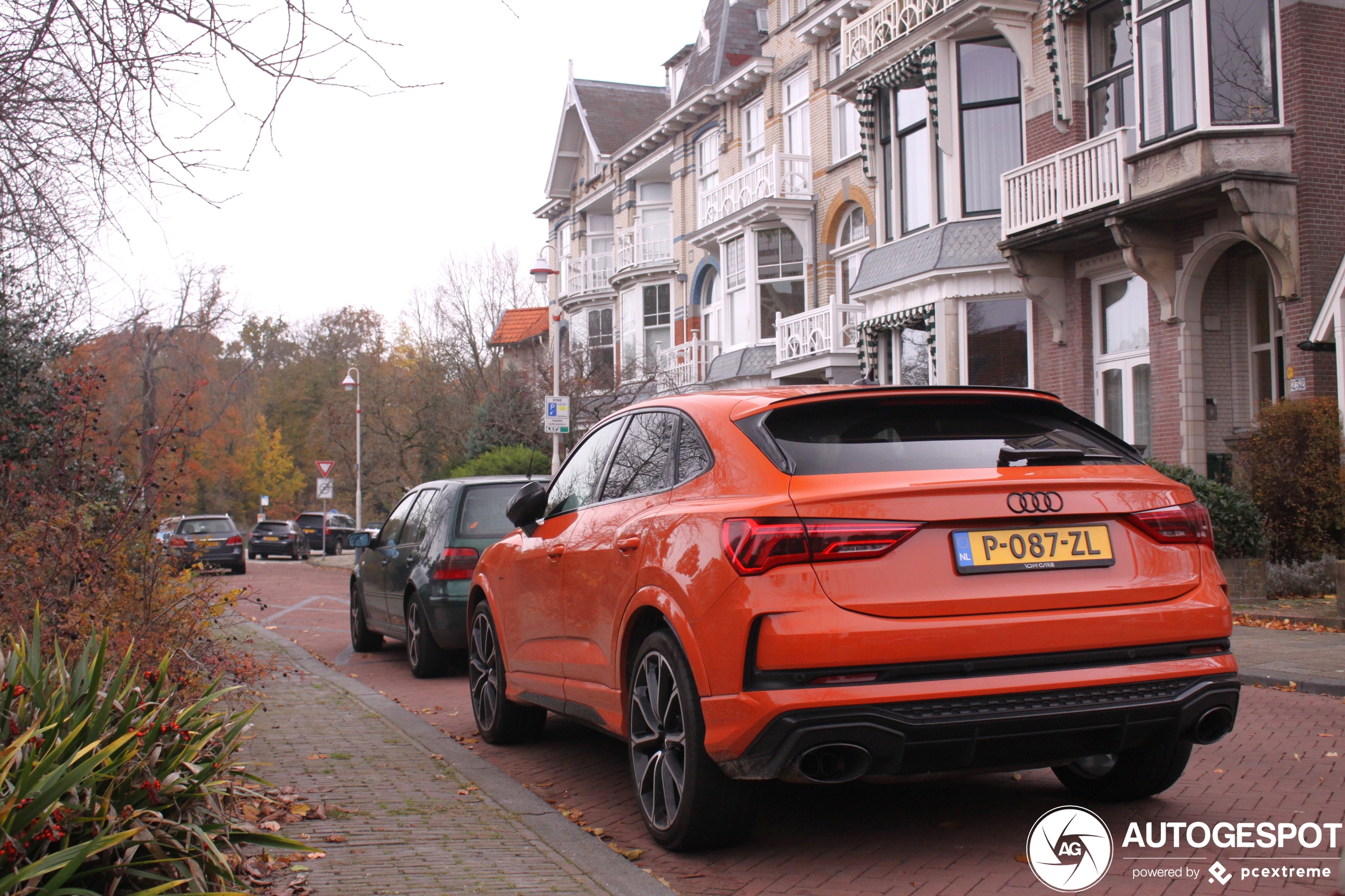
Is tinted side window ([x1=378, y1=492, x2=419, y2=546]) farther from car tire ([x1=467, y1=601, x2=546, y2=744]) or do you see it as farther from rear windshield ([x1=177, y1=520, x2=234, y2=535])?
rear windshield ([x1=177, y1=520, x2=234, y2=535])

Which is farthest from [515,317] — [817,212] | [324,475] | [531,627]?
[531,627]

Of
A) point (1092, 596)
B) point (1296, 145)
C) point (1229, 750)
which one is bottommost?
point (1229, 750)

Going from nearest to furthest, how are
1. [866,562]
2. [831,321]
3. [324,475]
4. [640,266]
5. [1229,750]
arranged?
[866,562] → [1229,750] → [831,321] → [640,266] → [324,475]

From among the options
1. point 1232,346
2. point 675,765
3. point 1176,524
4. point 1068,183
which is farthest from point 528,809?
point 1068,183

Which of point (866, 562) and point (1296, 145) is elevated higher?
point (1296, 145)

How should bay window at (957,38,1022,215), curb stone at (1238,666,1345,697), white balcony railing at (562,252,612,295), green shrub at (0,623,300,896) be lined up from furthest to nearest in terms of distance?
white balcony railing at (562,252,612,295)
bay window at (957,38,1022,215)
curb stone at (1238,666,1345,697)
green shrub at (0,623,300,896)

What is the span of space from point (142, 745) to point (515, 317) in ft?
167

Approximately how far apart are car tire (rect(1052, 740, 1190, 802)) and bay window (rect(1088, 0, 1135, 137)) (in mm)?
14320

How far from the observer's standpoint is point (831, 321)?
25.5 m

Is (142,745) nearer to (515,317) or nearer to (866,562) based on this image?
(866,562)

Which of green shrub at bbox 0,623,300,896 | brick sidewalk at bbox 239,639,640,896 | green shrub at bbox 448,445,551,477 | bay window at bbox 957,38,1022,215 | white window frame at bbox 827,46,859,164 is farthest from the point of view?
green shrub at bbox 448,445,551,477

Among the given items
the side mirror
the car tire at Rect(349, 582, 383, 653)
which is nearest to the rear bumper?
the side mirror

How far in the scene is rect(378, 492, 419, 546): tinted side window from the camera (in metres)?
11.4

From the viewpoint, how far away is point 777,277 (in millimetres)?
29672
